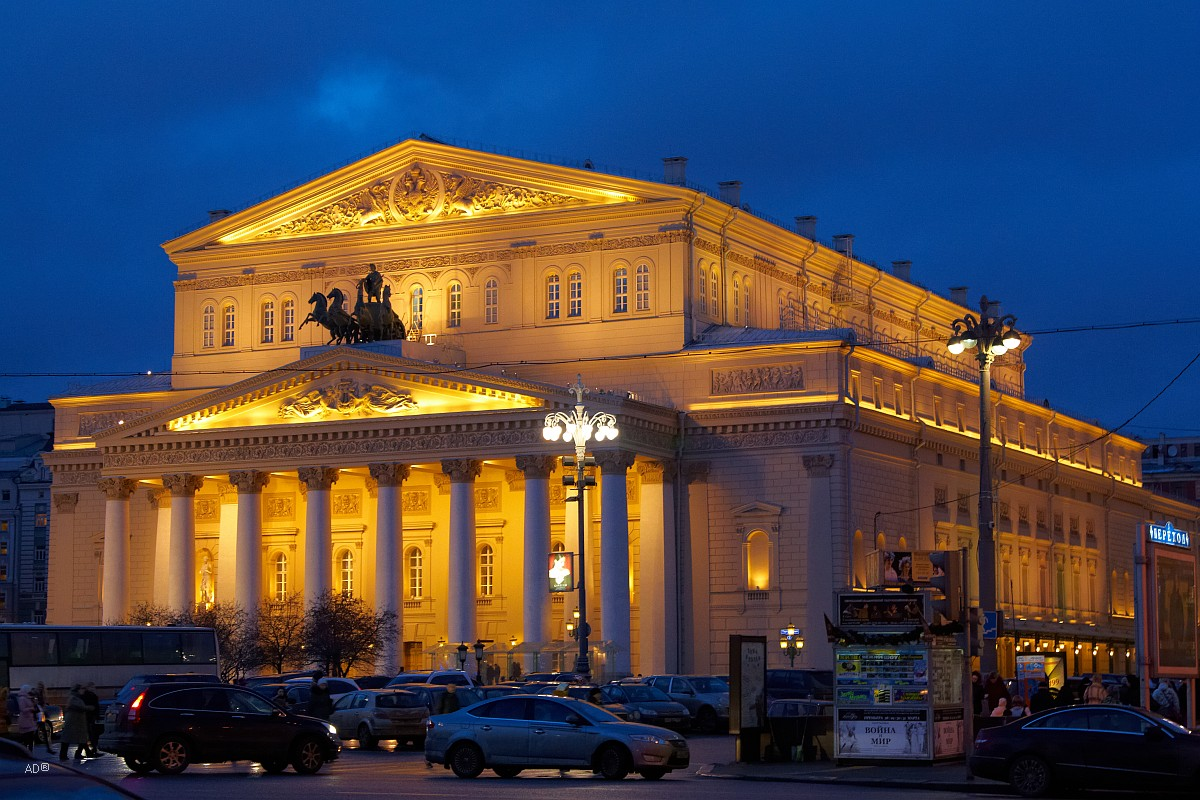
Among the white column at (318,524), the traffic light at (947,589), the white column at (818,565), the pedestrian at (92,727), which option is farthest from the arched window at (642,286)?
the traffic light at (947,589)

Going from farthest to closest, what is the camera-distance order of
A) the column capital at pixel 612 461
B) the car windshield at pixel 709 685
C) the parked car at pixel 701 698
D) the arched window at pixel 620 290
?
the arched window at pixel 620 290 < the column capital at pixel 612 461 < the car windshield at pixel 709 685 < the parked car at pixel 701 698

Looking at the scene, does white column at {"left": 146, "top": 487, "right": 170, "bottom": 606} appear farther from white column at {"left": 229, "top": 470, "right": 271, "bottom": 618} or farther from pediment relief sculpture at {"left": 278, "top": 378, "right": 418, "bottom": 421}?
pediment relief sculpture at {"left": 278, "top": 378, "right": 418, "bottom": 421}

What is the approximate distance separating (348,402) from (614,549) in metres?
11.6

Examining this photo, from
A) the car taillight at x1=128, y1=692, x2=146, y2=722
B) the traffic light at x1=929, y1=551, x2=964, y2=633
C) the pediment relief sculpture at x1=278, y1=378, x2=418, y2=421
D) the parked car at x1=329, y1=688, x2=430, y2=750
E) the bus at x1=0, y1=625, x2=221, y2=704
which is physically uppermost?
the pediment relief sculpture at x1=278, y1=378, x2=418, y2=421

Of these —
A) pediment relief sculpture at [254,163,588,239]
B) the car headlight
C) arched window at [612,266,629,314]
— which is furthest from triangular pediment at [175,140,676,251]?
the car headlight

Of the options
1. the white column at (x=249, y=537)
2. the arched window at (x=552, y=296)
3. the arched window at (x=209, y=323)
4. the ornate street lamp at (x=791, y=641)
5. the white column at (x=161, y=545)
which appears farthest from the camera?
the arched window at (x=209, y=323)

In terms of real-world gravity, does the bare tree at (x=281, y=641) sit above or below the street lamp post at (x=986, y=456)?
below

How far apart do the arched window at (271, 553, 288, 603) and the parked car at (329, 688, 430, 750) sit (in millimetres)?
33621

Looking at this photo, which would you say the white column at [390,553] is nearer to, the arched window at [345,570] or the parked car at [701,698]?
the arched window at [345,570]

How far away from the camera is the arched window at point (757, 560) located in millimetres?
70750

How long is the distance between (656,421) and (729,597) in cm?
702

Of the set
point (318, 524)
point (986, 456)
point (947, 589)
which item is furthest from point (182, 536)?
point (947, 589)

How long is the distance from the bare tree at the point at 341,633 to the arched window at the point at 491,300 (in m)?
13.2

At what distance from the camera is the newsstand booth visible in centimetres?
3359
